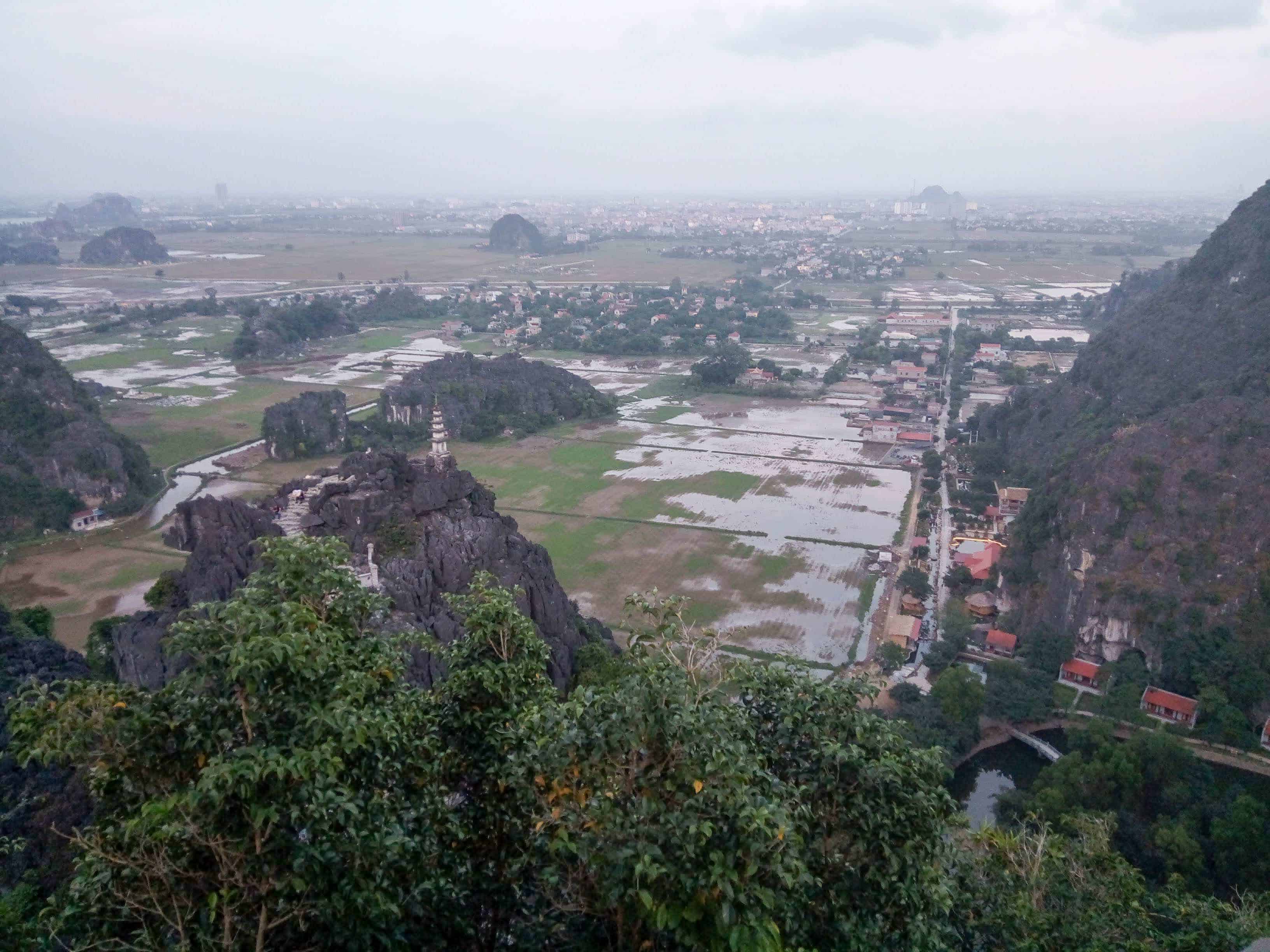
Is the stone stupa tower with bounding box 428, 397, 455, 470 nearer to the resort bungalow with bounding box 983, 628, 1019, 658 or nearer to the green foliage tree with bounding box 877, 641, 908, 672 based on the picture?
the green foliage tree with bounding box 877, 641, 908, 672

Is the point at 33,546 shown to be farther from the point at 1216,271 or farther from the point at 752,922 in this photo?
the point at 1216,271

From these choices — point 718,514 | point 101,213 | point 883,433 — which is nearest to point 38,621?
point 718,514

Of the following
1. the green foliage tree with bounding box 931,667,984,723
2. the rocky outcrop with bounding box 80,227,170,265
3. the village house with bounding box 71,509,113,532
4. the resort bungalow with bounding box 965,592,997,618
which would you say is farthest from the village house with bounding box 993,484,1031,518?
the rocky outcrop with bounding box 80,227,170,265

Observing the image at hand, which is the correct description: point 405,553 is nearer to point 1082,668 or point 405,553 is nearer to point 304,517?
point 304,517

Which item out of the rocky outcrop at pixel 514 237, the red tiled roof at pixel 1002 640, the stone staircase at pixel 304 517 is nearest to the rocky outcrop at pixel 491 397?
the stone staircase at pixel 304 517

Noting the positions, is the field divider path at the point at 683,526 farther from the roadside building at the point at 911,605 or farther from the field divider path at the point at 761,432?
the field divider path at the point at 761,432
